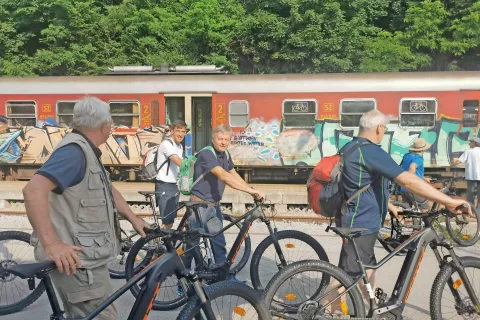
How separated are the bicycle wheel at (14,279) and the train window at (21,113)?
33.9ft

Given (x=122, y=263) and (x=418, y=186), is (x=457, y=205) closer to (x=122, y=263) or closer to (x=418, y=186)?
(x=418, y=186)

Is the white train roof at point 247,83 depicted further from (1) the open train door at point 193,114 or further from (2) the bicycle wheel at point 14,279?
(2) the bicycle wheel at point 14,279

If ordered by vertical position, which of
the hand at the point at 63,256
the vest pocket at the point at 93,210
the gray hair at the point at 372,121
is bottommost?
the hand at the point at 63,256

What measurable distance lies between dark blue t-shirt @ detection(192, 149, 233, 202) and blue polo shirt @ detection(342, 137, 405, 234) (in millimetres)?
1516

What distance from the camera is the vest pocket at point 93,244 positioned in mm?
Result: 2795

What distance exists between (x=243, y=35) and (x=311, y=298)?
24.6 metres

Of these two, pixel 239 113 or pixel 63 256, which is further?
pixel 239 113

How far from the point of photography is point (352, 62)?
84.6 feet

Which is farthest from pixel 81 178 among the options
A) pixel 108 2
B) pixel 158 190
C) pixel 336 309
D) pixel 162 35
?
pixel 108 2

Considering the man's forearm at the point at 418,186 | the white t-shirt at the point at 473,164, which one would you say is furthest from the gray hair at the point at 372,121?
the white t-shirt at the point at 473,164

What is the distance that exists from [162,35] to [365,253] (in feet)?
84.5

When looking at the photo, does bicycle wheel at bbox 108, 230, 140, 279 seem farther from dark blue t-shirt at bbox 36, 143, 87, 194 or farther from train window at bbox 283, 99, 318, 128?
train window at bbox 283, 99, 318, 128

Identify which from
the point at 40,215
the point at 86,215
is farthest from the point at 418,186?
the point at 40,215

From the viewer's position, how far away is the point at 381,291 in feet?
12.3
